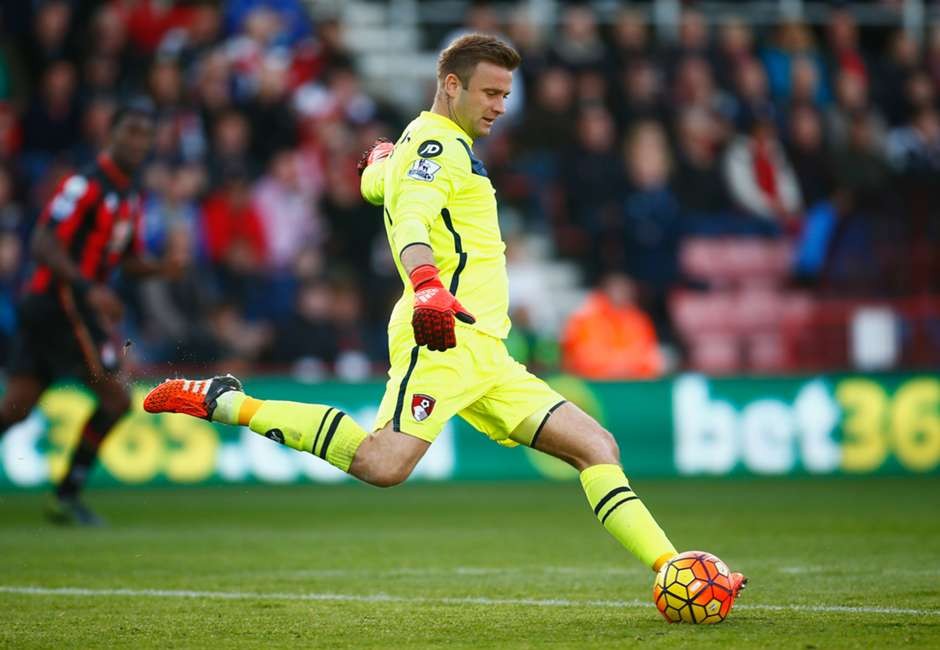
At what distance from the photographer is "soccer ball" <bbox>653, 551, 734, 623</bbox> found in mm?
6195

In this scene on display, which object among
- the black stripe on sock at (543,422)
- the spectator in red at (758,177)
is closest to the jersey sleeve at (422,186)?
the black stripe on sock at (543,422)

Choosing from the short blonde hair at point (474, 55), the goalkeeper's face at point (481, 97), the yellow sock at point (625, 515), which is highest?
the short blonde hair at point (474, 55)

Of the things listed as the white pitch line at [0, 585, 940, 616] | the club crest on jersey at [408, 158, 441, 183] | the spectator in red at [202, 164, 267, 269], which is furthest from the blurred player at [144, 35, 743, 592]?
the spectator in red at [202, 164, 267, 269]

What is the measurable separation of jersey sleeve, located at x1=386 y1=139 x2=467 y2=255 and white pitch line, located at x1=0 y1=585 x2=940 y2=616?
5.51 feet

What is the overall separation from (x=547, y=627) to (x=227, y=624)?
1259 mm

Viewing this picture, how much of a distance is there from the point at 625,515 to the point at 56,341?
5.47 metres

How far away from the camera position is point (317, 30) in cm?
1812

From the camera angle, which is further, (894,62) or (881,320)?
(894,62)

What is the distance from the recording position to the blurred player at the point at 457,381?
254 inches

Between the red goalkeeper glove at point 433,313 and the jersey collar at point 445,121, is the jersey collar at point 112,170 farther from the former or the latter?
the red goalkeeper glove at point 433,313

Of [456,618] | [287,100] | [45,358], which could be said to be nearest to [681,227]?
[287,100]

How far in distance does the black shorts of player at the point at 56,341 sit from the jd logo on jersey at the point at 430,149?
4880mm

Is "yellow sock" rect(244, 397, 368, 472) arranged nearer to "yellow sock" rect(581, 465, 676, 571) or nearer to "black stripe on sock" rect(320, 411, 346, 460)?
"black stripe on sock" rect(320, 411, 346, 460)

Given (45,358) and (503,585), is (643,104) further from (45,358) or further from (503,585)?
(503,585)
